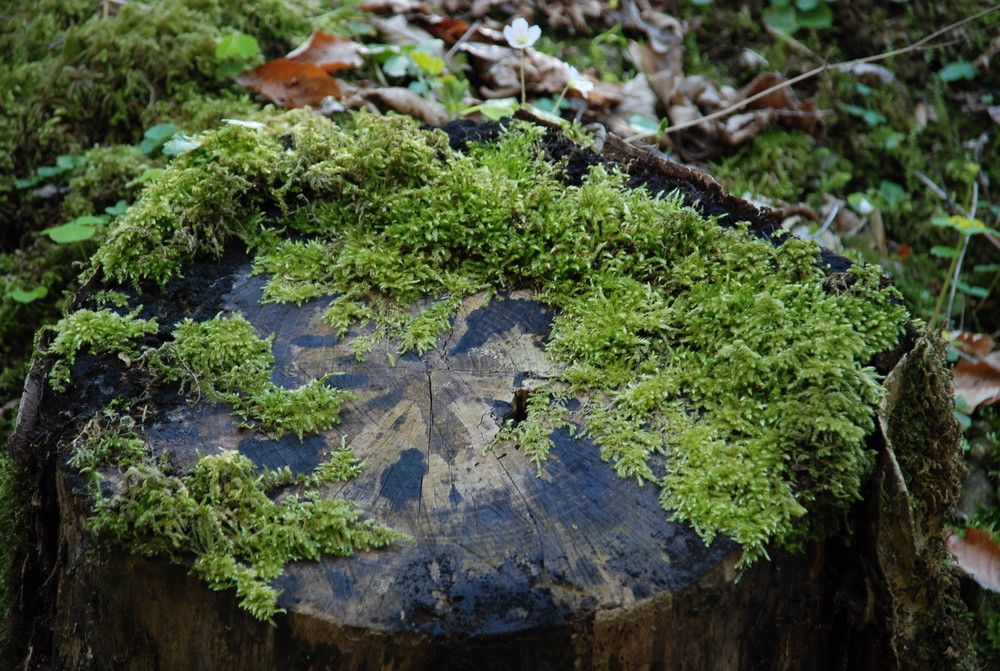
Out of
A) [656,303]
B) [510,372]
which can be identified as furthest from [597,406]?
[656,303]

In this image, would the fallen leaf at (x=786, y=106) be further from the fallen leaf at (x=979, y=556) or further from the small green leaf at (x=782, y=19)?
the fallen leaf at (x=979, y=556)

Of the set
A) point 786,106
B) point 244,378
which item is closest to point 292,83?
point 244,378

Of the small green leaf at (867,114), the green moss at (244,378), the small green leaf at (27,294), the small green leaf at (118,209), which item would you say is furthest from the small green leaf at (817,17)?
the small green leaf at (27,294)

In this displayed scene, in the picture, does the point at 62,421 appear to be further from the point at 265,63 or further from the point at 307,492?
the point at 265,63

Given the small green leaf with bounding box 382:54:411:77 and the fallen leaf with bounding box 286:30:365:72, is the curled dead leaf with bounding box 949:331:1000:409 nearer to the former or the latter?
the small green leaf with bounding box 382:54:411:77

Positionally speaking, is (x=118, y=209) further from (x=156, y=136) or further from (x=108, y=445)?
(x=108, y=445)

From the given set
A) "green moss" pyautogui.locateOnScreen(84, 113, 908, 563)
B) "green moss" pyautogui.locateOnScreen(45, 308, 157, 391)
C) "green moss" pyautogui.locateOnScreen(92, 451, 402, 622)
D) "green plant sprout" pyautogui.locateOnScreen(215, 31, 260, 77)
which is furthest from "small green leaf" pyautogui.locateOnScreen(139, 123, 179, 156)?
"green moss" pyautogui.locateOnScreen(92, 451, 402, 622)
